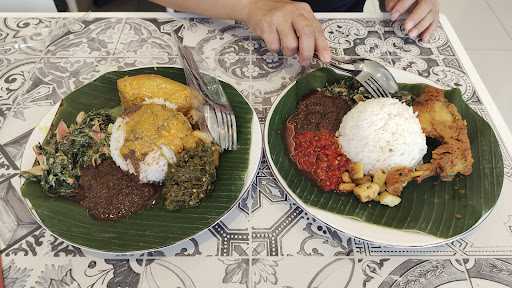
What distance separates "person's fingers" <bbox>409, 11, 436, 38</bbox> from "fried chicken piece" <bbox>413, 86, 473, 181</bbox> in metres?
0.44

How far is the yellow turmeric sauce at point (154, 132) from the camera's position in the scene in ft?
3.52

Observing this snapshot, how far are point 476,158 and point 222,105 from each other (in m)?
0.73

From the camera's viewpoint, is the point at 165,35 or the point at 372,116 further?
the point at 165,35

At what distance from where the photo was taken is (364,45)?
1633 mm

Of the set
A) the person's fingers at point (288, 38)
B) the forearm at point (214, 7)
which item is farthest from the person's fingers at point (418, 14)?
the forearm at point (214, 7)

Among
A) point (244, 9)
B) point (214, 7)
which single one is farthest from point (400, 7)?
point (214, 7)

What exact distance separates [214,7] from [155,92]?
0.58 m

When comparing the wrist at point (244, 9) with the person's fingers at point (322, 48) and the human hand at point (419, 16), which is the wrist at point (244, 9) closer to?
the person's fingers at point (322, 48)

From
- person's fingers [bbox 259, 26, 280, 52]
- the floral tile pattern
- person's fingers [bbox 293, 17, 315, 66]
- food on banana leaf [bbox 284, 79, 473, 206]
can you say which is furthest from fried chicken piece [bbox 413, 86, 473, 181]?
the floral tile pattern

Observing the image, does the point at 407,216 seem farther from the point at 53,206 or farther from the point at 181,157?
the point at 53,206

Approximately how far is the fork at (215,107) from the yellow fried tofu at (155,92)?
0.12 ft

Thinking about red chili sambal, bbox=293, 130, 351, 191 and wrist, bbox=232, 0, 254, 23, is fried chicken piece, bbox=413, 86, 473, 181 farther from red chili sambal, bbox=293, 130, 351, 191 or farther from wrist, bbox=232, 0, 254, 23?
wrist, bbox=232, 0, 254, 23

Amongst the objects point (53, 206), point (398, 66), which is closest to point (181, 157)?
point (53, 206)

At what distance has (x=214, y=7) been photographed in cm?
163
